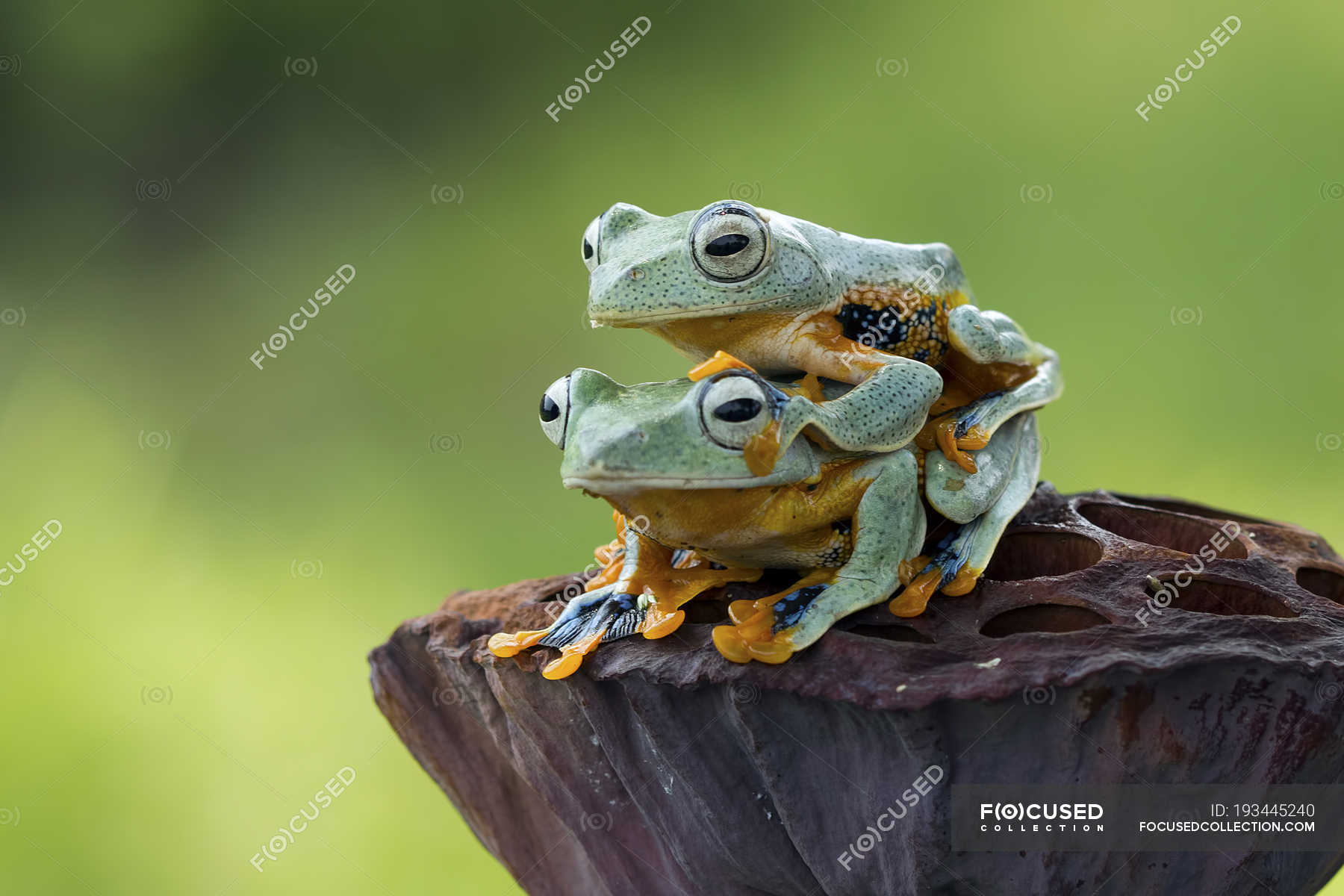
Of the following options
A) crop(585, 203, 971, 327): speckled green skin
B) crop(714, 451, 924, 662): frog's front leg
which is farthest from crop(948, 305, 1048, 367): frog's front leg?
crop(714, 451, 924, 662): frog's front leg

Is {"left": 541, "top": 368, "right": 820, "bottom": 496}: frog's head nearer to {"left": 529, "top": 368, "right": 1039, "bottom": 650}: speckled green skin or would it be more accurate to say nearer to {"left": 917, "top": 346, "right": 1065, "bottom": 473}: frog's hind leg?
{"left": 529, "top": 368, "right": 1039, "bottom": 650}: speckled green skin

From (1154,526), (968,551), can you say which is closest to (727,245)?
(968,551)

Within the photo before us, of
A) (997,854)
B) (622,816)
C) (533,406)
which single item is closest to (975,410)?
(997,854)

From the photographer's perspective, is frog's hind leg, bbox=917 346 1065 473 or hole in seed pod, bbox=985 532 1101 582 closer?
frog's hind leg, bbox=917 346 1065 473

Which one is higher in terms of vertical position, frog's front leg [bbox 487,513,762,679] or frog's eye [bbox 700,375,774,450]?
frog's eye [bbox 700,375,774,450]

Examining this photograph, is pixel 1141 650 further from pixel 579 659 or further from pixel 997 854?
pixel 579 659

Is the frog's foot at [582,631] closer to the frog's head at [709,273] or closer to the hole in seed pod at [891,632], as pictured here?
the hole in seed pod at [891,632]
